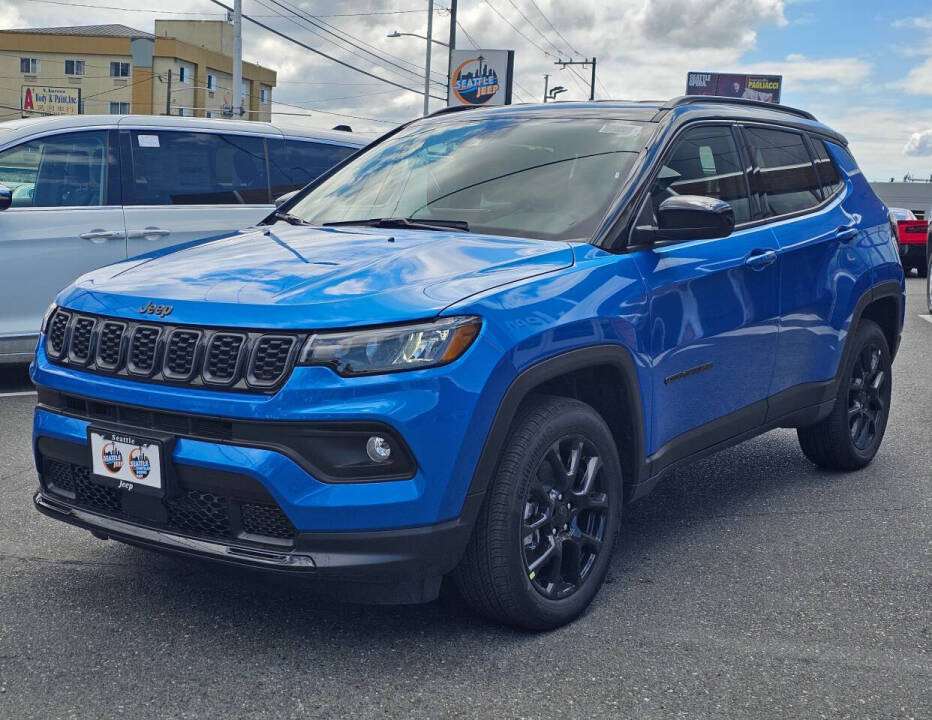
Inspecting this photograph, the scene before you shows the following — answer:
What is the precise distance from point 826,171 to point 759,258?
4.02 ft

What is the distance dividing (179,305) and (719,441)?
2.28m

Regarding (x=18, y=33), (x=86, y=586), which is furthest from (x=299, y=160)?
(x=18, y=33)

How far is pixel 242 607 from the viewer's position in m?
3.76

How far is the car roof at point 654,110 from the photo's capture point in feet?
14.7

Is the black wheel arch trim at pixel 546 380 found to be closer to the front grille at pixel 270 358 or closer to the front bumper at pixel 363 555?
the front bumper at pixel 363 555

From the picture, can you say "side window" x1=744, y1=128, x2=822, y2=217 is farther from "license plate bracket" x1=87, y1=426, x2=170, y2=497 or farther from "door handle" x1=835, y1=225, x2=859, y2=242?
"license plate bracket" x1=87, y1=426, x2=170, y2=497

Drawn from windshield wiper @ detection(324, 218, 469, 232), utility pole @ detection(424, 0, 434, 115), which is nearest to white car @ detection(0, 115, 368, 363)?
windshield wiper @ detection(324, 218, 469, 232)

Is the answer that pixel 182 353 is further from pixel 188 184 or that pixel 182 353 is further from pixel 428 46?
pixel 428 46

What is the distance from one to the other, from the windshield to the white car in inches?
127

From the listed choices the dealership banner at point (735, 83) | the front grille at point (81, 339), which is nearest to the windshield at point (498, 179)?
the front grille at point (81, 339)

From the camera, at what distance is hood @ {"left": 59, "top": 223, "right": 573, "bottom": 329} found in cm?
314

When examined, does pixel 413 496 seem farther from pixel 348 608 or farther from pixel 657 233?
pixel 657 233

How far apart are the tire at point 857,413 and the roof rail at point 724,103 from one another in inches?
43.8

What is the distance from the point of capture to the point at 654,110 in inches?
177
